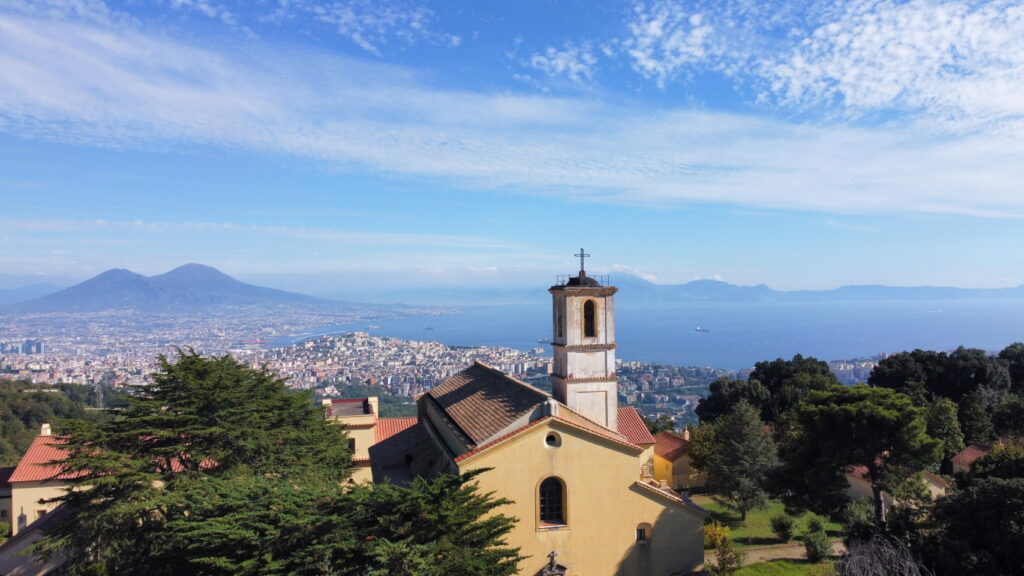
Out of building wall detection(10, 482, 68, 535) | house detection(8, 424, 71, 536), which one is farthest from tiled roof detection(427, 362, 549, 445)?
building wall detection(10, 482, 68, 535)

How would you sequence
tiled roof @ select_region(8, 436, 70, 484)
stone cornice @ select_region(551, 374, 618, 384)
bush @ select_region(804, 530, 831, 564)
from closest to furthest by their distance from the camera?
1. bush @ select_region(804, 530, 831, 564)
2. stone cornice @ select_region(551, 374, 618, 384)
3. tiled roof @ select_region(8, 436, 70, 484)

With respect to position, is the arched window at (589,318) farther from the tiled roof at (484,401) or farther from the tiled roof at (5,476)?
the tiled roof at (5,476)

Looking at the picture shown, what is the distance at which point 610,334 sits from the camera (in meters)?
18.0

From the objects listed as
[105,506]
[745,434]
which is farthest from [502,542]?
[745,434]

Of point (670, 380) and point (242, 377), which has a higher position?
point (242, 377)

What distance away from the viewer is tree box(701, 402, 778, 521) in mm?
22188

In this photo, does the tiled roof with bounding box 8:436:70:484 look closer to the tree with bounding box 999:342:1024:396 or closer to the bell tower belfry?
the bell tower belfry

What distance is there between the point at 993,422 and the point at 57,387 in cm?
8635

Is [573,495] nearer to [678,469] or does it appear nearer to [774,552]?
[774,552]

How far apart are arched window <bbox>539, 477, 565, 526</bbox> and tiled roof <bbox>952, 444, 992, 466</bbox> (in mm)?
20990

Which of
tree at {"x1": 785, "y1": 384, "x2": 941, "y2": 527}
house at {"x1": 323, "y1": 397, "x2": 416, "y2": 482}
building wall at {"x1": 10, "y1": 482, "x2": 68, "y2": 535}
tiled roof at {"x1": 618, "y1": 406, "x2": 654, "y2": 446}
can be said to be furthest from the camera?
house at {"x1": 323, "y1": 397, "x2": 416, "y2": 482}

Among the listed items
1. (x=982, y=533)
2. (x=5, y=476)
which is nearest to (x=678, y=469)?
(x=982, y=533)

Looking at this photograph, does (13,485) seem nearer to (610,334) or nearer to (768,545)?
(610,334)

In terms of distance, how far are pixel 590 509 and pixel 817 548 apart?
23.6ft
